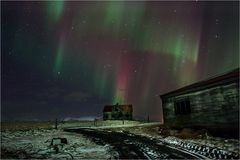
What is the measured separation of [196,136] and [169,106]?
7.70m

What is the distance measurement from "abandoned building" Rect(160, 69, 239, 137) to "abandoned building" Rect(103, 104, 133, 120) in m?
53.6

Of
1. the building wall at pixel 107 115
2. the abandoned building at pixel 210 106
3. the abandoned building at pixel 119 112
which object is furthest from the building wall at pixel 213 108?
the building wall at pixel 107 115

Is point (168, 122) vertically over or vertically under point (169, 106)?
under

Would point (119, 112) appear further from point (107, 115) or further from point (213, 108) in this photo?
point (213, 108)

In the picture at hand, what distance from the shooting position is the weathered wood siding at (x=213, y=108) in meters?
16.3

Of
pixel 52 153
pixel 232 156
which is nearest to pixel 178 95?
pixel 232 156

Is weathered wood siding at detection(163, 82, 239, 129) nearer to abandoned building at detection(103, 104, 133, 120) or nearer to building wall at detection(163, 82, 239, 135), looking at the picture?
building wall at detection(163, 82, 239, 135)

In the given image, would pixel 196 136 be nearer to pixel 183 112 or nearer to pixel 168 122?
pixel 183 112

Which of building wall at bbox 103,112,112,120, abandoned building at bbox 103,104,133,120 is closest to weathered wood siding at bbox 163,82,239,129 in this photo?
abandoned building at bbox 103,104,133,120

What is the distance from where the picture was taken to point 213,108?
18.3 m

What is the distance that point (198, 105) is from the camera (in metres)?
20.3

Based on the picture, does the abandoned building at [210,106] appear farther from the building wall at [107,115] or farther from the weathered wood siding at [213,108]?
the building wall at [107,115]

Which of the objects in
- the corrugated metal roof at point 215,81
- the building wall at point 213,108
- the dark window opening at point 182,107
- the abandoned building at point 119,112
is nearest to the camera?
the building wall at point 213,108

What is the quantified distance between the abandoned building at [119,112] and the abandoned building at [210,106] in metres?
53.6
